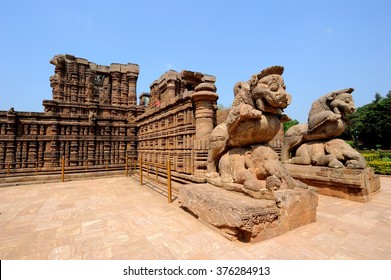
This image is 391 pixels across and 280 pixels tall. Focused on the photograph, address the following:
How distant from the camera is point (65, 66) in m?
15.6

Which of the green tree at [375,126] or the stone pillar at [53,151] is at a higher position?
the green tree at [375,126]

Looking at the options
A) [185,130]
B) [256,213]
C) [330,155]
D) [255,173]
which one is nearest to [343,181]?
[330,155]

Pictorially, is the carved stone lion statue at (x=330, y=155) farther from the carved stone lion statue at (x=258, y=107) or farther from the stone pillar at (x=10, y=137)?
the stone pillar at (x=10, y=137)

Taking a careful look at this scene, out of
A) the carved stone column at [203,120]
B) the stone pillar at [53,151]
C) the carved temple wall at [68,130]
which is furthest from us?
the stone pillar at [53,151]

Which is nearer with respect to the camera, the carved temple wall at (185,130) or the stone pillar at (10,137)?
the carved temple wall at (185,130)

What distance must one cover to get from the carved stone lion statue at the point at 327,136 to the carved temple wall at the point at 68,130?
9.60m

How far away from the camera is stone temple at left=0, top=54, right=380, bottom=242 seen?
3053 millimetres

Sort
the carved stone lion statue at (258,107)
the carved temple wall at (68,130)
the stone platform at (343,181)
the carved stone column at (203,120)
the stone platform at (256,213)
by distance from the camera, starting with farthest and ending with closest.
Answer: the carved temple wall at (68,130), the carved stone column at (203,120), the stone platform at (343,181), the carved stone lion statue at (258,107), the stone platform at (256,213)

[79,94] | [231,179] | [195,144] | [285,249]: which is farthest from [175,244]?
[79,94]

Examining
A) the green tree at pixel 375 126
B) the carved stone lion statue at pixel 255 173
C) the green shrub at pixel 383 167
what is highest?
the green tree at pixel 375 126

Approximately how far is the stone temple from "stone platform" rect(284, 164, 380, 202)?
2cm

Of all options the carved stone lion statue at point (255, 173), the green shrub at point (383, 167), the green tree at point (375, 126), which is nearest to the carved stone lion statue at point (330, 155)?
the carved stone lion statue at point (255, 173)

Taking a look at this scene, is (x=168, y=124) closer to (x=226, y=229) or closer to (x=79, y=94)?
(x=226, y=229)

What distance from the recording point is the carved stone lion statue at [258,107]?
3.44 m
